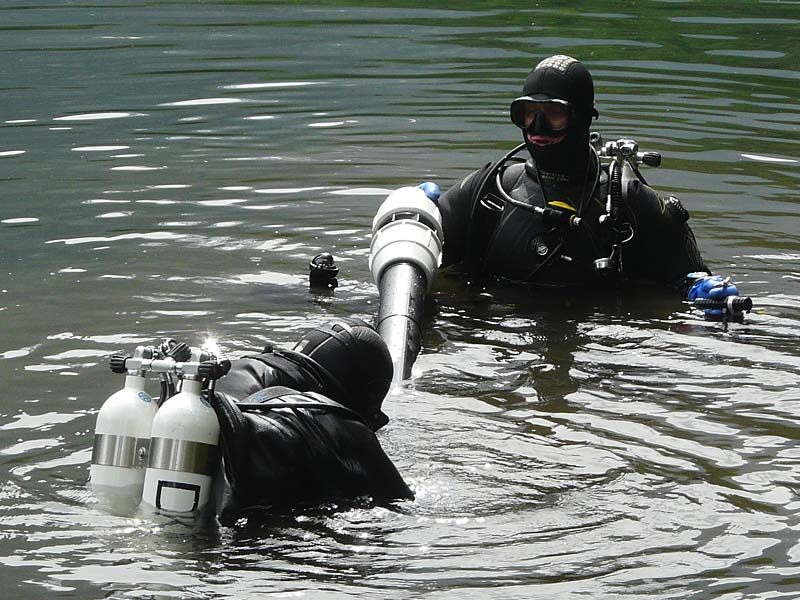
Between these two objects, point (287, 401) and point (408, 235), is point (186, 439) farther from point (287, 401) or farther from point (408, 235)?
point (408, 235)

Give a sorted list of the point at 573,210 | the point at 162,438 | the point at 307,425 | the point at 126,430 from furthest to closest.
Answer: the point at 573,210 < the point at 307,425 < the point at 126,430 < the point at 162,438

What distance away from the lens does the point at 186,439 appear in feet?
14.4

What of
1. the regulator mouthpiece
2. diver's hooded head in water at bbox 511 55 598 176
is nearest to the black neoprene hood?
diver's hooded head in water at bbox 511 55 598 176

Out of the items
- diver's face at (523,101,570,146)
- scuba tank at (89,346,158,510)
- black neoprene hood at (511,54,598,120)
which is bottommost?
scuba tank at (89,346,158,510)

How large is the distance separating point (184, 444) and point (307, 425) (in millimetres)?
510

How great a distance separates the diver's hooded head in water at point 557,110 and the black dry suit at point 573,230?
0.60 ft

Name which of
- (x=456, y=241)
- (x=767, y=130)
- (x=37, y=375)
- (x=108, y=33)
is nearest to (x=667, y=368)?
(x=456, y=241)

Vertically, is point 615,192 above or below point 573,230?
above

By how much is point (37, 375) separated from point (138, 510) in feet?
7.12

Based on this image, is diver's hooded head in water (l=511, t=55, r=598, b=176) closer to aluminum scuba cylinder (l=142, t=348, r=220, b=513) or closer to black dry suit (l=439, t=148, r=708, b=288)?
black dry suit (l=439, t=148, r=708, b=288)

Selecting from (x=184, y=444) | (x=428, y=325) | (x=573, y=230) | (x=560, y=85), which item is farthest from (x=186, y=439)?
(x=560, y=85)

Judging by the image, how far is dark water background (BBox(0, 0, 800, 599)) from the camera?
4.73m

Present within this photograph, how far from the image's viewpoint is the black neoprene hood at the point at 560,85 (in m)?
7.89

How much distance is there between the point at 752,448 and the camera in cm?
586
